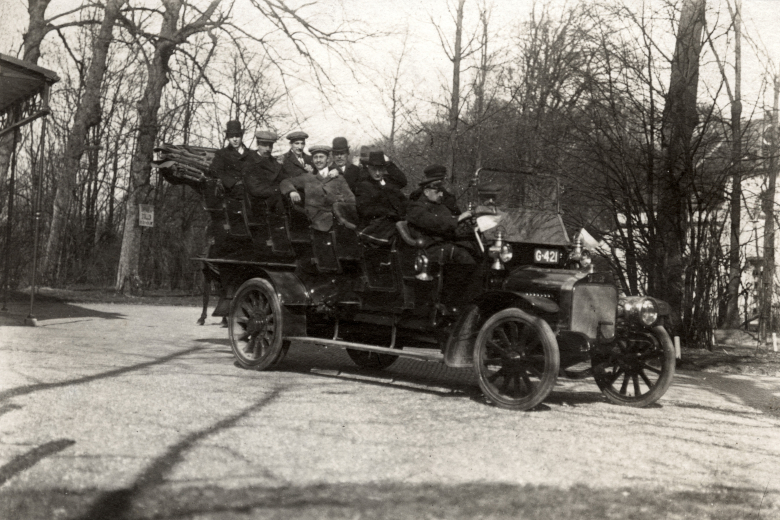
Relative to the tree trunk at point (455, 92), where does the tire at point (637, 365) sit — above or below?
below

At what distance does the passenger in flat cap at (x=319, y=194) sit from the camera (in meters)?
8.74

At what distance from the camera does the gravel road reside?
4059mm

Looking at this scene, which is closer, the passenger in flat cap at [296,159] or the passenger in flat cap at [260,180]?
the passenger in flat cap at [260,180]

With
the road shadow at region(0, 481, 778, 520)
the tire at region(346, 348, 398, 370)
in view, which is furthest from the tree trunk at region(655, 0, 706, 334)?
the road shadow at region(0, 481, 778, 520)

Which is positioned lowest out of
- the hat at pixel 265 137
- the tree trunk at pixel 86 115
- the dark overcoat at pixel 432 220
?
the dark overcoat at pixel 432 220

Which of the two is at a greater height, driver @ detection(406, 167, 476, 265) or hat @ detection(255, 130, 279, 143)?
hat @ detection(255, 130, 279, 143)

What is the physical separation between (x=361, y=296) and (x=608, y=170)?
588 cm

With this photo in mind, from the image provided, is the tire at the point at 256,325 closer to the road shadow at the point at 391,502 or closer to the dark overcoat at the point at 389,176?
the dark overcoat at the point at 389,176

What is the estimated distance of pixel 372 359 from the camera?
9930 millimetres

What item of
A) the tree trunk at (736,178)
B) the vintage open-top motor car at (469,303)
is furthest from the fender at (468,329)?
the tree trunk at (736,178)

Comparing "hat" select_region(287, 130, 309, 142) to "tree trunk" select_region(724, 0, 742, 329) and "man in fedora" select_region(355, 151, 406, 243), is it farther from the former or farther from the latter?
"tree trunk" select_region(724, 0, 742, 329)

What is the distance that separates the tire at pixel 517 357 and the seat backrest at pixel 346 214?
6.61ft

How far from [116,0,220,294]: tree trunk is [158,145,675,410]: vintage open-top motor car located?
508 inches

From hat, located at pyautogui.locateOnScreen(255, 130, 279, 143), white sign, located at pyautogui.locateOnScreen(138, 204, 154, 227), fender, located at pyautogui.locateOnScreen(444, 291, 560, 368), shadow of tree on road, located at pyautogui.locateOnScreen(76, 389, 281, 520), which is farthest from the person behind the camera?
white sign, located at pyautogui.locateOnScreen(138, 204, 154, 227)
